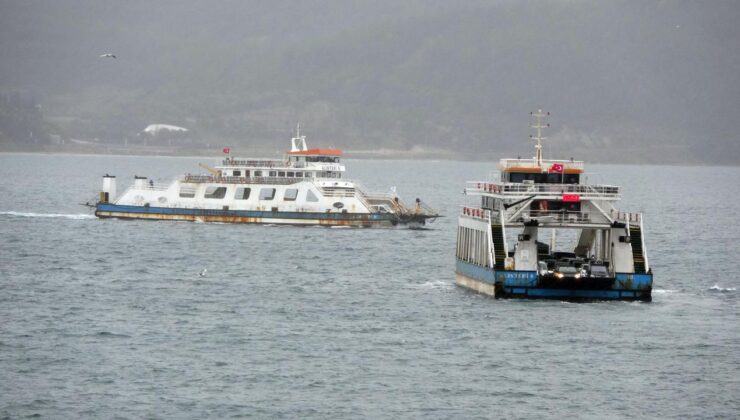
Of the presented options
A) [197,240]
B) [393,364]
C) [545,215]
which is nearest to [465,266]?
[545,215]

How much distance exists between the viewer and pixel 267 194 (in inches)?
4729

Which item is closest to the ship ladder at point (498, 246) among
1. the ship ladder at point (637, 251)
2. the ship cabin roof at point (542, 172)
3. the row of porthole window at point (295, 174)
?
the ship cabin roof at point (542, 172)

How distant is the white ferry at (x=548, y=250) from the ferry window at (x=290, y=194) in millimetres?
47356

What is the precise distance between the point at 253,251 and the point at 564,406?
5247 centimetres

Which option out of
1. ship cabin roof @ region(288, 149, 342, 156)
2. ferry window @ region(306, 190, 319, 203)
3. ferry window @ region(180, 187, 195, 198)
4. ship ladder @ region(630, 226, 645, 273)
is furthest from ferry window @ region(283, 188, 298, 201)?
ship ladder @ region(630, 226, 645, 273)

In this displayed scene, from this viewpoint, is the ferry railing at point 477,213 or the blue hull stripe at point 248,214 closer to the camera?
the ferry railing at point 477,213

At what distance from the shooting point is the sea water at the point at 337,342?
4894 cm

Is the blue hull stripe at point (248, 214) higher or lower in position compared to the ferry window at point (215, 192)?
lower

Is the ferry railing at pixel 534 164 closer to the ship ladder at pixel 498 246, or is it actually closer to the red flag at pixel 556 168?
the red flag at pixel 556 168

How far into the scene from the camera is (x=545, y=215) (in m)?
69.0

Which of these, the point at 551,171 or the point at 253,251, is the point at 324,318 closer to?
the point at 551,171

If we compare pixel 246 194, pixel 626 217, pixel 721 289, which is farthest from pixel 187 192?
pixel 626 217

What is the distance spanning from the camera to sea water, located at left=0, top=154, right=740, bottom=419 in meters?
48.9

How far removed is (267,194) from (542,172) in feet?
173
